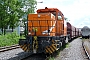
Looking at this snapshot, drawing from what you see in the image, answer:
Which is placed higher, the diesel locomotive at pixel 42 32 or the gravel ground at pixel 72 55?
the diesel locomotive at pixel 42 32

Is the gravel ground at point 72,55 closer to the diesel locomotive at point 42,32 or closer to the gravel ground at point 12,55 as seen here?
the diesel locomotive at point 42,32

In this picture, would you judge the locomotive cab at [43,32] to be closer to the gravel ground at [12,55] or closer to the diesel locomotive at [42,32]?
the diesel locomotive at [42,32]

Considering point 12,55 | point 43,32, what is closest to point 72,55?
point 43,32

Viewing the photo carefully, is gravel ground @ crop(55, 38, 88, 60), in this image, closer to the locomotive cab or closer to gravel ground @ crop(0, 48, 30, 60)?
the locomotive cab

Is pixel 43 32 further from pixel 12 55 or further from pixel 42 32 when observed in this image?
pixel 12 55

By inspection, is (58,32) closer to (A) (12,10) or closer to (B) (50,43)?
(B) (50,43)

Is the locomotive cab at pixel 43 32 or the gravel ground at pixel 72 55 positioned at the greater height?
the locomotive cab at pixel 43 32

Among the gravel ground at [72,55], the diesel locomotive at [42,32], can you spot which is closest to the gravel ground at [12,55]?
the diesel locomotive at [42,32]

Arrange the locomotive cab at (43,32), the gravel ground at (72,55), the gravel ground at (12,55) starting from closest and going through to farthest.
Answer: the locomotive cab at (43,32) < the gravel ground at (12,55) < the gravel ground at (72,55)

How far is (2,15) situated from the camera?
35.1 m

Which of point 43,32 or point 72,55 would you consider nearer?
point 43,32

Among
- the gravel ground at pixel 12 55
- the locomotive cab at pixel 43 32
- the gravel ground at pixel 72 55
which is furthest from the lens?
the gravel ground at pixel 72 55

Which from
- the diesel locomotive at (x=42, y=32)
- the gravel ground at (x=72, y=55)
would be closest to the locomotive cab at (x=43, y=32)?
the diesel locomotive at (x=42, y=32)

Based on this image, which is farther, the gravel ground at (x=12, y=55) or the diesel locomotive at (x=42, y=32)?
the gravel ground at (x=12, y=55)
